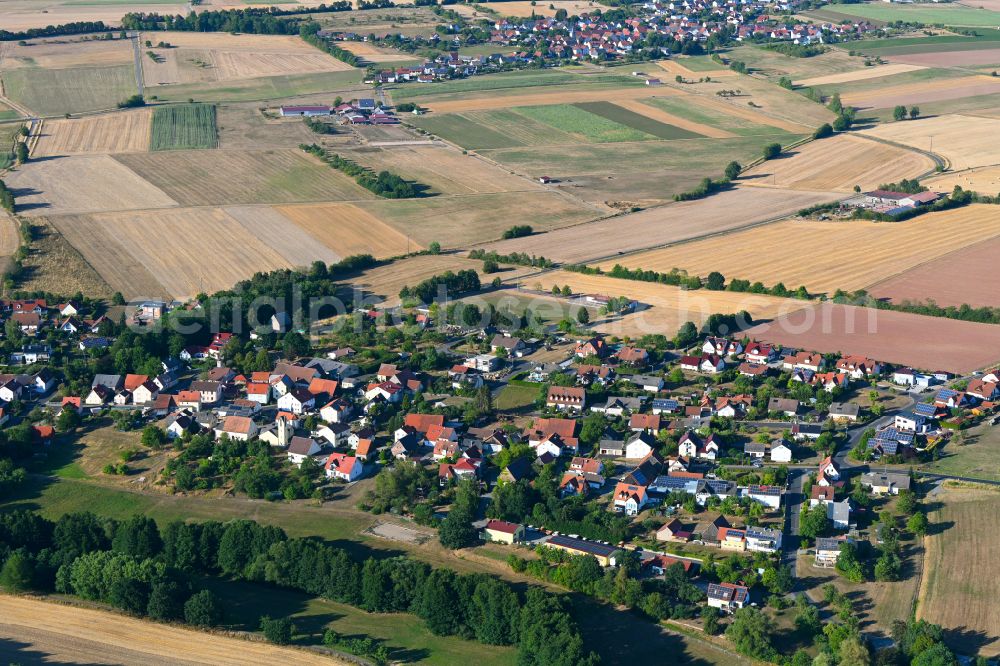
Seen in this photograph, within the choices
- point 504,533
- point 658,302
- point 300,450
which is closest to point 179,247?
point 658,302

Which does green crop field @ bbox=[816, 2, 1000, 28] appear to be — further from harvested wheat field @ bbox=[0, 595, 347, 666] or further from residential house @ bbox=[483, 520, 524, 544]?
harvested wheat field @ bbox=[0, 595, 347, 666]

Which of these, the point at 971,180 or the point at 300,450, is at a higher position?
the point at 971,180

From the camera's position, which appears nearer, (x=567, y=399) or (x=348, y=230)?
(x=567, y=399)

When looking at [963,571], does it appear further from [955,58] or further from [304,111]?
[955,58]

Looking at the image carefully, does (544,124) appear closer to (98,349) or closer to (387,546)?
(98,349)

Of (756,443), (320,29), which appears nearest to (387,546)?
(756,443)

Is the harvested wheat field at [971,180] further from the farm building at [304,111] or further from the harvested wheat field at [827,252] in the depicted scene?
the farm building at [304,111]

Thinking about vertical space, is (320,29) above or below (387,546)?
above
